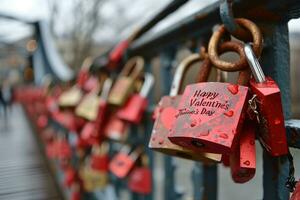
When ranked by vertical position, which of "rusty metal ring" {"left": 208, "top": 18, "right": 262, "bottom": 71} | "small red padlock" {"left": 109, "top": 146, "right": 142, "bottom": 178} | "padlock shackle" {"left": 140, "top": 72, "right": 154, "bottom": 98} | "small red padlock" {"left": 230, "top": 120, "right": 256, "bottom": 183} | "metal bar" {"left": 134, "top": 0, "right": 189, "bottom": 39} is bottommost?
"small red padlock" {"left": 109, "top": 146, "right": 142, "bottom": 178}

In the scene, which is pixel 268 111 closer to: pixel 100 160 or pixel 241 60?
pixel 241 60

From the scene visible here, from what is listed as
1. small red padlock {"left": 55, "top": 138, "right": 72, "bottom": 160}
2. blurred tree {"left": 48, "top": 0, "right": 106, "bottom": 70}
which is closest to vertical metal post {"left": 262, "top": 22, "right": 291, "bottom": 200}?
small red padlock {"left": 55, "top": 138, "right": 72, "bottom": 160}

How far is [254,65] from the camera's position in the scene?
1.67 ft

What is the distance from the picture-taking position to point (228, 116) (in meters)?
0.50

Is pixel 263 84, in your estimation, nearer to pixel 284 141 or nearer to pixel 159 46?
pixel 284 141

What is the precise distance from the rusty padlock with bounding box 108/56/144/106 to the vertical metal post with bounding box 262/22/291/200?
23.4 inches

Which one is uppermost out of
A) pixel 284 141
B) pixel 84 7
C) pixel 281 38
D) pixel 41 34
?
pixel 84 7

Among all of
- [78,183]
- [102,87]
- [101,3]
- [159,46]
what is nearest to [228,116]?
[159,46]

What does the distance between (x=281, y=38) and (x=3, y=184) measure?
9.16 feet

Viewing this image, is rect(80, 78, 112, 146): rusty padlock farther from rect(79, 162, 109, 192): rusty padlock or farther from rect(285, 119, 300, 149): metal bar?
rect(285, 119, 300, 149): metal bar

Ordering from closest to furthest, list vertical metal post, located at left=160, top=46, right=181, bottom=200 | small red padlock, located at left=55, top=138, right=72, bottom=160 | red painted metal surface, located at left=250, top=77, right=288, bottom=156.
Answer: red painted metal surface, located at left=250, top=77, right=288, bottom=156 < vertical metal post, located at left=160, top=46, right=181, bottom=200 < small red padlock, located at left=55, top=138, right=72, bottom=160

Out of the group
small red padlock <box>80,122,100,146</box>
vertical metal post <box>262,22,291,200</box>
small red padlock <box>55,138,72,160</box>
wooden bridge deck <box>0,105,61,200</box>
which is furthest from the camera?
wooden bridge deck <box>0,105,61,200</box>

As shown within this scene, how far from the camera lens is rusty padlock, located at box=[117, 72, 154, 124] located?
113 cm

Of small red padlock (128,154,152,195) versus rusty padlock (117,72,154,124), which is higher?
rusty padlock (117,72,154,124)
